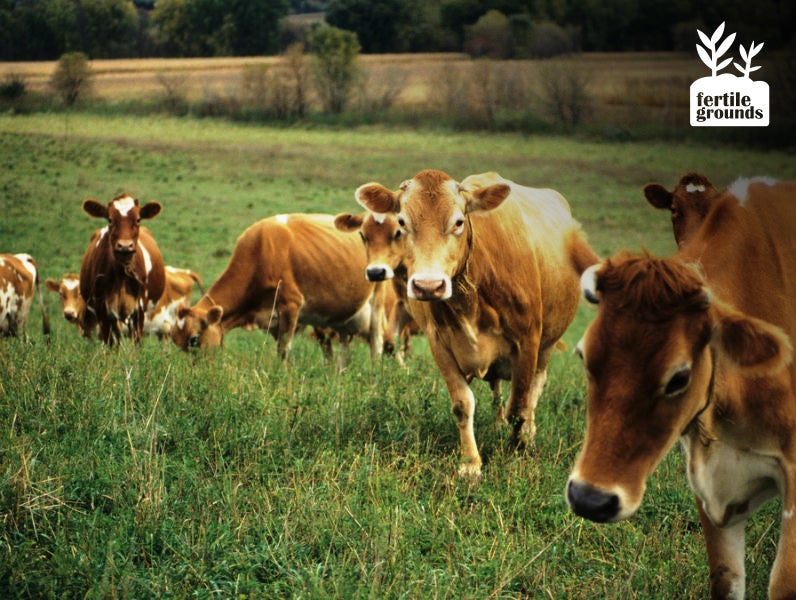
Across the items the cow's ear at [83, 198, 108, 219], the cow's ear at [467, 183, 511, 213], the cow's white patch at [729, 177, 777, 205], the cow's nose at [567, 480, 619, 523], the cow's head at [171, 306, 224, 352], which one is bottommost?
the cow's head at [171, 306, 224, 352]

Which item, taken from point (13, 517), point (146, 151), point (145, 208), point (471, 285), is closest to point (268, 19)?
point (146, 151)

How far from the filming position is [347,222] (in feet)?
29.6

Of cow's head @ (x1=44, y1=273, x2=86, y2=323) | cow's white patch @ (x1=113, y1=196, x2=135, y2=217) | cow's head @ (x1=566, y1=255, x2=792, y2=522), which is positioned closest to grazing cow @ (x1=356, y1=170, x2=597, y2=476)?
cow's head @ (x1=566, y1=255, x2=792, y2=522)

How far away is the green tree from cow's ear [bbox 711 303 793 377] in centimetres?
1382

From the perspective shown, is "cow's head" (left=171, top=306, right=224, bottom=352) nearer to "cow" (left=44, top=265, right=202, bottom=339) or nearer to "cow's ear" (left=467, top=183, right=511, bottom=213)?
"cow" (left=44, top=265, right=202, bottom=339)

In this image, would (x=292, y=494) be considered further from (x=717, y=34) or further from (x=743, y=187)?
(x=717, y=34)

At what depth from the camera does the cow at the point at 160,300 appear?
1263cm

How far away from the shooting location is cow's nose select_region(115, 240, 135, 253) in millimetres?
9438

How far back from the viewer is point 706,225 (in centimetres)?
409

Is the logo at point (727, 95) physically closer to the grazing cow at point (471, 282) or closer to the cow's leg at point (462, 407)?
the grazing cow at point (471, 282)

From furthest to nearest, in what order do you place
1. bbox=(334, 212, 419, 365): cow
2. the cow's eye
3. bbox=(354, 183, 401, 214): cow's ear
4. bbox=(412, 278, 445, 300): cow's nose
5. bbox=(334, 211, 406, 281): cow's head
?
bbox=(334, 211, 406, 281): cow's head, bbox=(334, 212, 419, 365): cow, bbox=(354, 183, 401, 214): cow's ear, bbox=(412, 278, 445, 300): cow's nose, the cow's eye

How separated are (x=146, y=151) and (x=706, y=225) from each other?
12.8 meters

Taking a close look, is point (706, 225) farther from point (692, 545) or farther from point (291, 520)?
point (291, 520)

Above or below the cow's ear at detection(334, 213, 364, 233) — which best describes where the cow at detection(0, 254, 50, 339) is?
below
